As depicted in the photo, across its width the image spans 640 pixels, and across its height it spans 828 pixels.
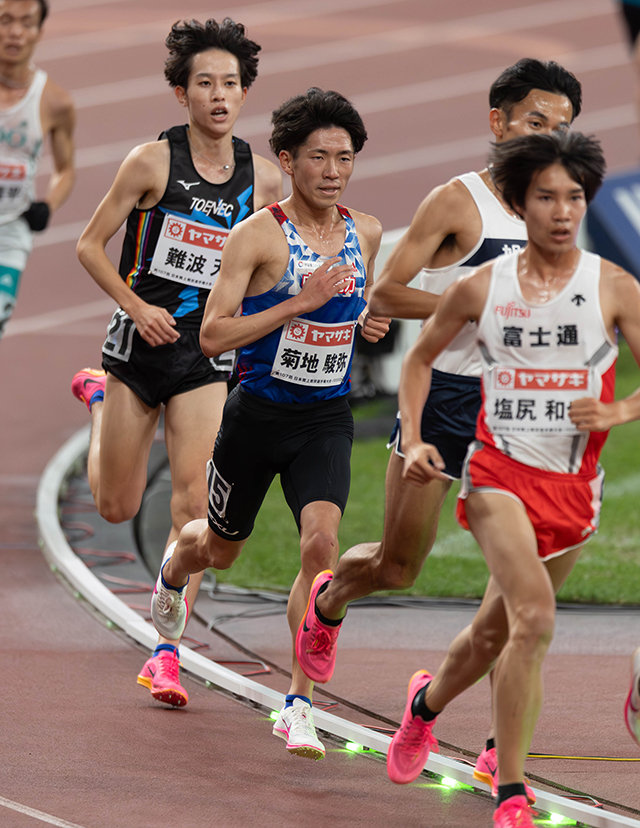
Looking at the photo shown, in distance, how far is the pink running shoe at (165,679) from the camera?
662 centimetres

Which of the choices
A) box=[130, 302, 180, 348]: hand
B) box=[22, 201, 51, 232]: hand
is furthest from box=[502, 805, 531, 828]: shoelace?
box=[22, 201, 51, 232]: hand

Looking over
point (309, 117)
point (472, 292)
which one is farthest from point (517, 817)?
point (309, 117)

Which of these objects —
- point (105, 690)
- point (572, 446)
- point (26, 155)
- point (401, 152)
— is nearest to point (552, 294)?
point (572, 446)

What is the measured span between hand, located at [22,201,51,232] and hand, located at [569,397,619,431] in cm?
523

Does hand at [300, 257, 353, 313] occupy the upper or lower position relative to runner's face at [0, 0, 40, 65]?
lower

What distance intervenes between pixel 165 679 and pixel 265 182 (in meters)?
2.21

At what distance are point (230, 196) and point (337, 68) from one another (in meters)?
18.6

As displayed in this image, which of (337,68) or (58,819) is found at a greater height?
(337,68)

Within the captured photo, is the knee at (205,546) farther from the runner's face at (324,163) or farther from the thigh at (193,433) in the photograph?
the runner's face at (324,163)

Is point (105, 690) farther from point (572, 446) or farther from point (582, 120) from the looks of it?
point (582, 120)

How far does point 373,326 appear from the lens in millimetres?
5965

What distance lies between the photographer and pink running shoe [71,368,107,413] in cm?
783

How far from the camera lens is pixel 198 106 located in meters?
6.78

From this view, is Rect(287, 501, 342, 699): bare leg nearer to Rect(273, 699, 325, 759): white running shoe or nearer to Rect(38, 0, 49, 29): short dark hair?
Rect(273, 699, 325, 759): white running shoe
